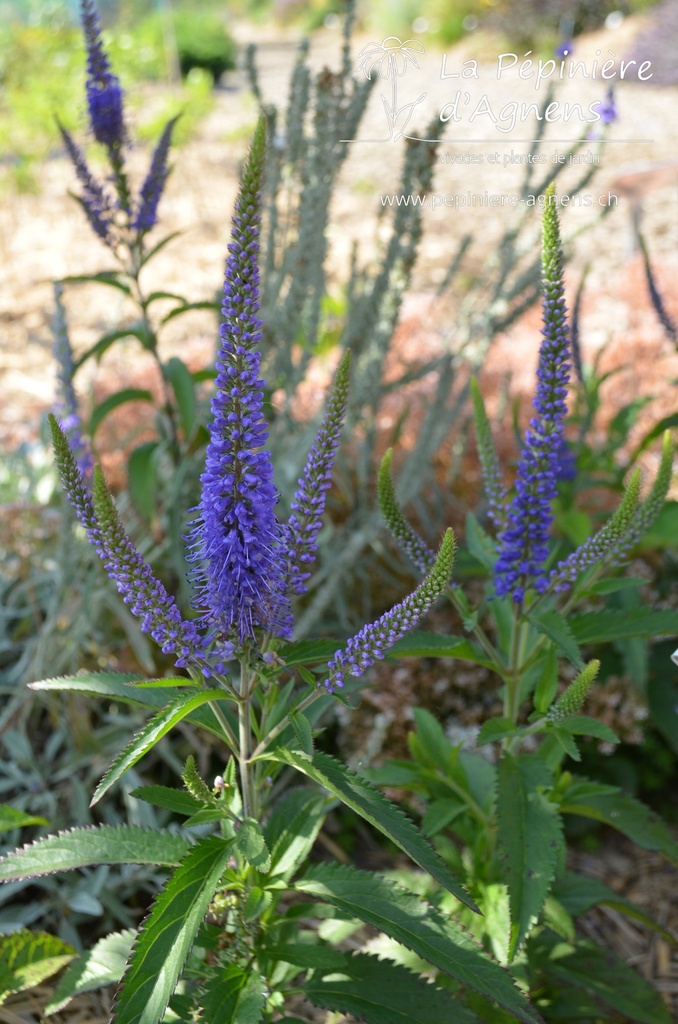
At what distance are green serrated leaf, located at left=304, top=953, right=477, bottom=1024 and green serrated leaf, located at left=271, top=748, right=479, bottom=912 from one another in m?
0.40

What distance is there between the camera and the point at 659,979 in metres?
2.35

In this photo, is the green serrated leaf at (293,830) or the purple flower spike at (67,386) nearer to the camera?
the green serrated leaf at (293,830)

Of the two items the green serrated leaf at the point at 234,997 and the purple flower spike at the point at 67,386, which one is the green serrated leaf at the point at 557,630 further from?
the purple flower spike at the point at 67,386

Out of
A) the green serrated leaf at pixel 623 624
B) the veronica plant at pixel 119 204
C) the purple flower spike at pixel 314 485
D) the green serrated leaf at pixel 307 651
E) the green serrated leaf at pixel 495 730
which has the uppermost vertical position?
the veronica plant at pixel 119 204

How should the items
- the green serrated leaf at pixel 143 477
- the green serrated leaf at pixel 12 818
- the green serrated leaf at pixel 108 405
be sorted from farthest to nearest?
1. the green serrated leaf at pixel 143 477
2. the green serrated leaf at pixel 108 405
3. the green serrated leaf at pixel 12 818

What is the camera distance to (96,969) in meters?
1.76

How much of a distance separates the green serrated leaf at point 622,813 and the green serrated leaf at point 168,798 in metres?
0.81

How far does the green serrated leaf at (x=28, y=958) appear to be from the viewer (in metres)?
1.85

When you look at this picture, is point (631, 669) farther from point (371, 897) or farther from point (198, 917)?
point (198, 917)

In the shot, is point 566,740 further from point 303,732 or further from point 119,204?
point 119,204

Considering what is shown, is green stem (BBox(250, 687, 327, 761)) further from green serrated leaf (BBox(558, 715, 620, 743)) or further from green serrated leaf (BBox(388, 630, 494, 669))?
green serrated leaf (BBox(558, 715, 620, 743))

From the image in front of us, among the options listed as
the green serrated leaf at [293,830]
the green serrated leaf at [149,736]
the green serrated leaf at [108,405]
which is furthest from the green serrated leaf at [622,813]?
the green serrated leaf at [108,405]

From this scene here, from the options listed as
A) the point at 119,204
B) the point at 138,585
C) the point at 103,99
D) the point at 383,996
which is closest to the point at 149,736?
the point at 138,585

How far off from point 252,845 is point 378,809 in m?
0.23
